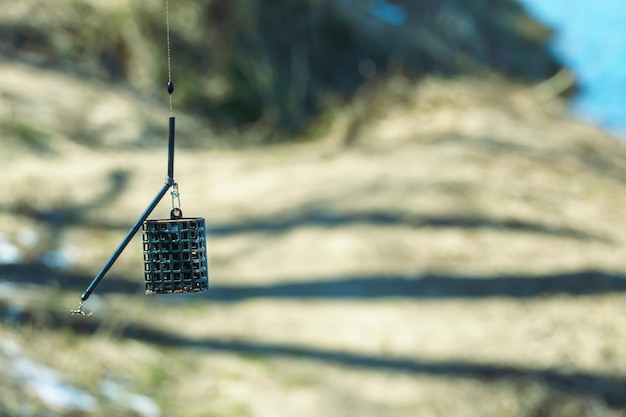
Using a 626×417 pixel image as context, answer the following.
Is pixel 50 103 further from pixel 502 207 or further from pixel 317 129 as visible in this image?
pixel 502 207

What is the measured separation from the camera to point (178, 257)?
2.15 m

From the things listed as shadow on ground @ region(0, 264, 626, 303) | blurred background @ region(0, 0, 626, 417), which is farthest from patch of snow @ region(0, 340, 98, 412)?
shadow on ground @ region(0, 264, 626, 303)

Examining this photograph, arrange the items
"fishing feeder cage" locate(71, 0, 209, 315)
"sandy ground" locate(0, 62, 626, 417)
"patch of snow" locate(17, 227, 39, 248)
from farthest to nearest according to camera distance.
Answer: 1. "patch of snow" locate(17, 227, 39, 248)
2. "sandy ground" locate(0, 62, 626, 417)
3. "fishing feeder cage" locate(71, 0, 209, 315)

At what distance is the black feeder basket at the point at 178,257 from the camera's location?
2135mm

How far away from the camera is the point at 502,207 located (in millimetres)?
7176

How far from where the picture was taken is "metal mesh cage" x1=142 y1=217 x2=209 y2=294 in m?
2.13

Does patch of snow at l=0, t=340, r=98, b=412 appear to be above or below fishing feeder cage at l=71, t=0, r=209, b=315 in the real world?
below

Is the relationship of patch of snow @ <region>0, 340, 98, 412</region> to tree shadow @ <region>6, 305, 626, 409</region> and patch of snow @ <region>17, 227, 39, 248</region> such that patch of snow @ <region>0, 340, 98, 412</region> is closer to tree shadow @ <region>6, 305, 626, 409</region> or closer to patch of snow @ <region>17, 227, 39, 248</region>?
tree shadow @ <region>6, 305, 626, 409</region>

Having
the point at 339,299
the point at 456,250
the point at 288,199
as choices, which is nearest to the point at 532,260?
the point at 456,250

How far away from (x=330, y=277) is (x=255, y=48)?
5.92m

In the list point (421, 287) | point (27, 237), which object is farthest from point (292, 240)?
point (27, 237)

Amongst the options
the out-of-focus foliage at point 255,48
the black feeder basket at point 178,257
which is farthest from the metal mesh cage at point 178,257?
the out-of-focus foliage at point 255,48

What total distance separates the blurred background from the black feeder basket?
8.96ft

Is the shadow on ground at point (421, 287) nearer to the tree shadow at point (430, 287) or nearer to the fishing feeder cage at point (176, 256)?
the tree shadow at point (430, 287)
